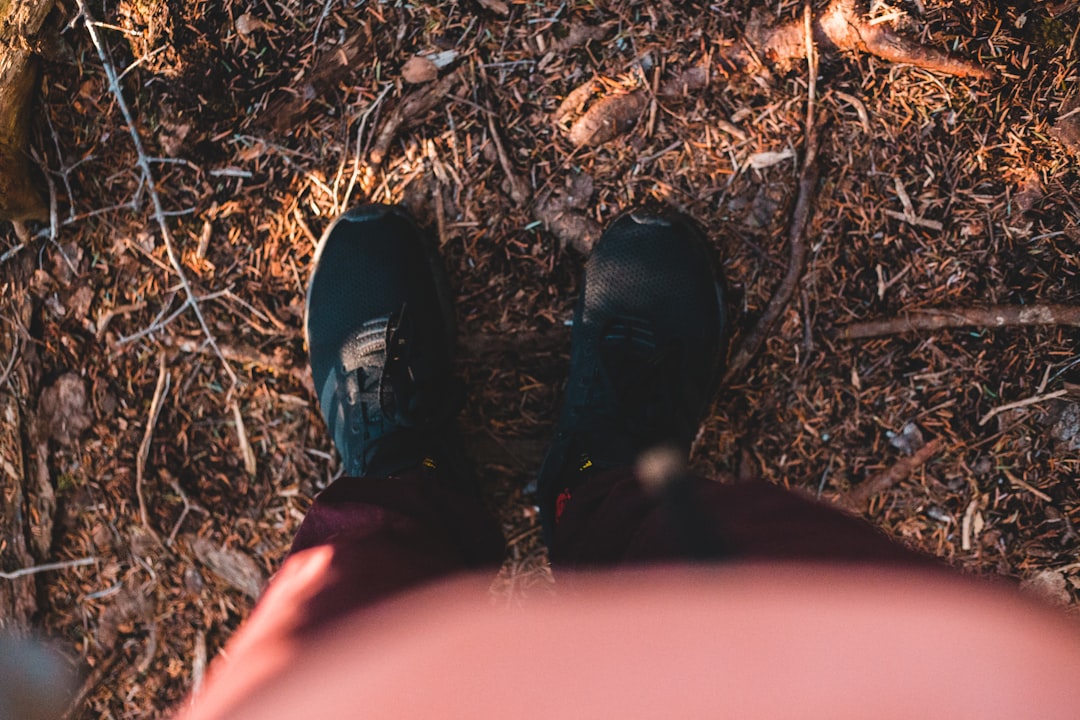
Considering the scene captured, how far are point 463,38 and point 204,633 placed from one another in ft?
6.25

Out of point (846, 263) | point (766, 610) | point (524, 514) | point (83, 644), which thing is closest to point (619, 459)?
point (524, 514)

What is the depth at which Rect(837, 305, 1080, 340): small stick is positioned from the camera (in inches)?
66.7

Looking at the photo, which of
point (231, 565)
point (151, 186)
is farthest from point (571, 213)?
point (231, 565)

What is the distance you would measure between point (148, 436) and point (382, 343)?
0.74 meters

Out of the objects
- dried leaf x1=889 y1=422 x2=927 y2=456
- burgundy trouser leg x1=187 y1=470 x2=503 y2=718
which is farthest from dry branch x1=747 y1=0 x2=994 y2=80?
burgundy trouser leg x1=187 y1=470 x2=503 y2=718

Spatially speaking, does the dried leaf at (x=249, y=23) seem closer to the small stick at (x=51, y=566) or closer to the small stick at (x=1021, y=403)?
the small stick at (x=51, y=566)

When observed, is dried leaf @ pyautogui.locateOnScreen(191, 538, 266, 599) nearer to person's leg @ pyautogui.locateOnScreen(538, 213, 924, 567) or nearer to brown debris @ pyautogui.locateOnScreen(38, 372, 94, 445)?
brown debris @ pyautogui.locateOnScreen(38, 372, 94, 445)

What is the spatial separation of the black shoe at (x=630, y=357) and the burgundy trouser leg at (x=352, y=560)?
291 millimetres

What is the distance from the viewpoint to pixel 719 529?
1.10 metres

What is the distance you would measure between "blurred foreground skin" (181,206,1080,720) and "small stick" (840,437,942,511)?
497mm

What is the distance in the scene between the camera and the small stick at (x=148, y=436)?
6.19ft

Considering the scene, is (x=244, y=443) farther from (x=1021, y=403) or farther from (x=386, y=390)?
(x=1021, y=403)

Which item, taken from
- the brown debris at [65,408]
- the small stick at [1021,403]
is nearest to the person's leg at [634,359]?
the small stick at [1021,403]

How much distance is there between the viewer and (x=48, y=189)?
71.7 inches
